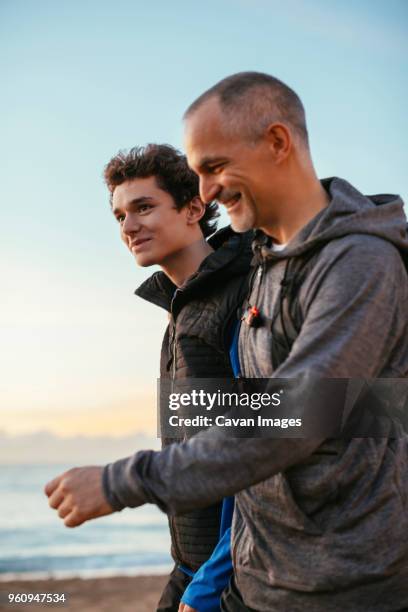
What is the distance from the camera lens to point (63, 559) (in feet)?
63.5

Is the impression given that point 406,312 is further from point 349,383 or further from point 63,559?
point 63,559

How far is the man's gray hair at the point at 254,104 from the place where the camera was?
223cm

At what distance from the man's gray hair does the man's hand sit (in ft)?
2.99

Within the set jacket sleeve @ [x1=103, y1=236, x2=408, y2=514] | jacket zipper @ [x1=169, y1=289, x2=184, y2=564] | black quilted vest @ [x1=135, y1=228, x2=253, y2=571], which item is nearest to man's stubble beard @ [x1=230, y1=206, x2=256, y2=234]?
jacket sleeve @ [x1=103, y1=236, x2=408, y2=514]

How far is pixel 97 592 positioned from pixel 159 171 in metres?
8.47

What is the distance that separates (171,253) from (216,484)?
5.84ft

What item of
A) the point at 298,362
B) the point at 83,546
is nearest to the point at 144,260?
the point at 298,362

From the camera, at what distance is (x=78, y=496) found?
6.31ft

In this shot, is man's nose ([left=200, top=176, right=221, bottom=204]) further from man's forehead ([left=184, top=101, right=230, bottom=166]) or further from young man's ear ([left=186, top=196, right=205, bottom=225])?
young man's ear ([left=186, top=196, right=205, bottom=225])

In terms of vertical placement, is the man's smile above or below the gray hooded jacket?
above

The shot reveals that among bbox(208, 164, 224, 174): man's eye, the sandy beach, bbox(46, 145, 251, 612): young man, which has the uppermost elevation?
bbox(208, 164, 224, 174): man's eye

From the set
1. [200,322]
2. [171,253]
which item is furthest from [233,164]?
[171,253]

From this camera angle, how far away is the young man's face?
140 inches

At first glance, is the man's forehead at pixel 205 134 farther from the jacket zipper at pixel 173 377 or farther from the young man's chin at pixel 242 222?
the jacket zipper at pixel 173 377
